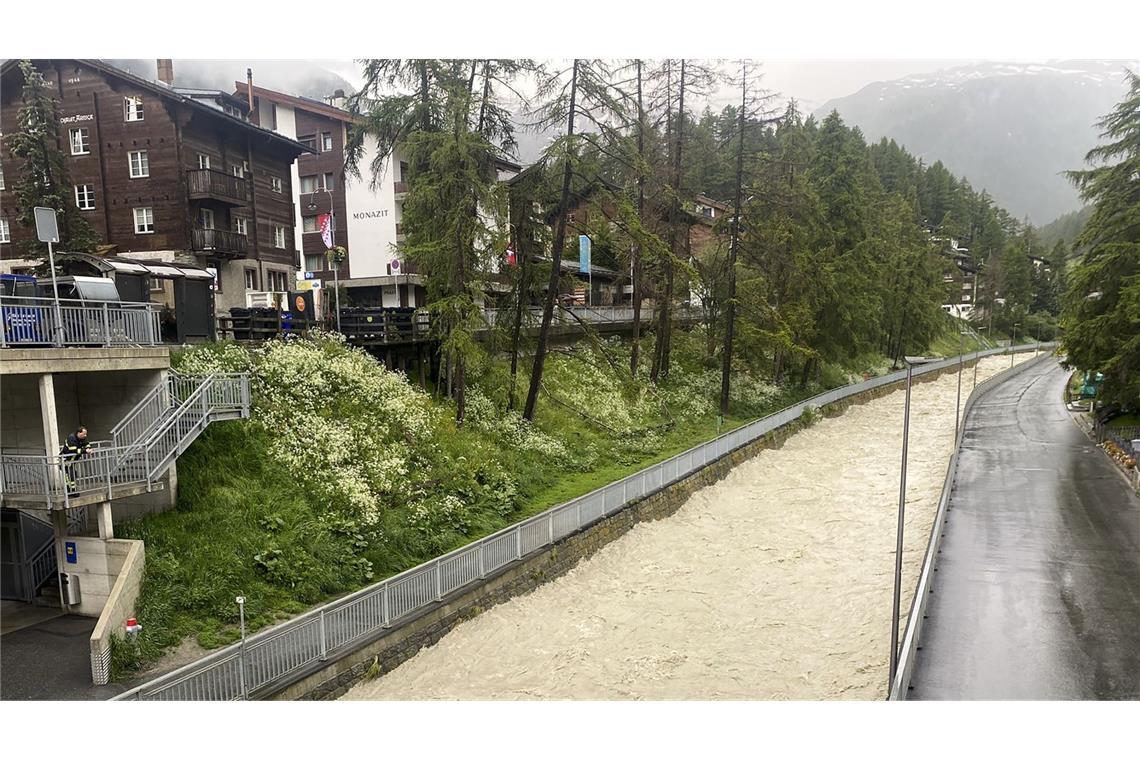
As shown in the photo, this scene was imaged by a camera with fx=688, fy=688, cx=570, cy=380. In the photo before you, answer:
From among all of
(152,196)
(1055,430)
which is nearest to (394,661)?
(152,196)

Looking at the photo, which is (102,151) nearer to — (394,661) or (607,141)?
(607,141)

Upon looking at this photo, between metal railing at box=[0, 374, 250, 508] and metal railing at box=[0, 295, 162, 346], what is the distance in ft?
4.27

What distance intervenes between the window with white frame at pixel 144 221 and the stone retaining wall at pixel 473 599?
21.2 m

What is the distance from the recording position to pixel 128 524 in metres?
13.5

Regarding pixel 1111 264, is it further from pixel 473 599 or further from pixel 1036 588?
pixel 473 599

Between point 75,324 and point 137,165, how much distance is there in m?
17.4

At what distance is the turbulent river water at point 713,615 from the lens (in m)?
13.3

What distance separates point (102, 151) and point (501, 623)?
80.2ft

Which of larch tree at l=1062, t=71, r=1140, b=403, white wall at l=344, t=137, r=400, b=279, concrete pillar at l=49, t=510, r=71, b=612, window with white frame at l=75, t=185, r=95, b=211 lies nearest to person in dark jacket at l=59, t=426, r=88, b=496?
concrete pillar at l=49, t=510, r=71, b=612

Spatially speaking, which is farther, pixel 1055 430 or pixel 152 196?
pixel 1055 430

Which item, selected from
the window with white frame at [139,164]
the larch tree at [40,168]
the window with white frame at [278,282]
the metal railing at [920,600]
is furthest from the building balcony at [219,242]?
the metal railing at [920,600]

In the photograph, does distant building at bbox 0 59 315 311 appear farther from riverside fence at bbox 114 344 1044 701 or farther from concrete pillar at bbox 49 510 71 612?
riverside fence at bbox 114 344 1044 701

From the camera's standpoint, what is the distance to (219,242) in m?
27.6

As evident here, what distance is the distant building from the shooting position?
1017 inches
